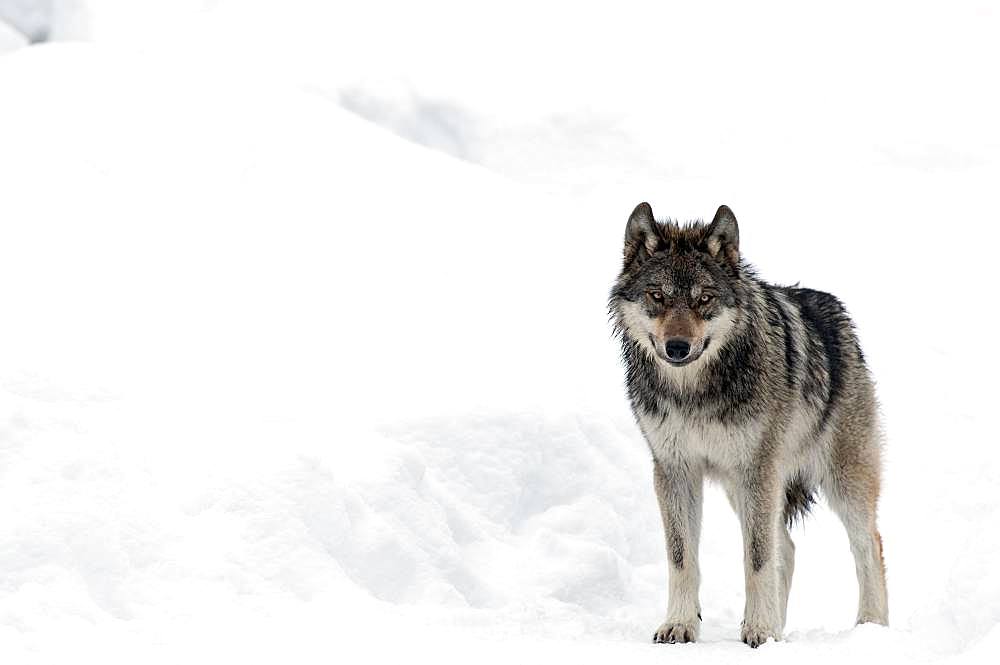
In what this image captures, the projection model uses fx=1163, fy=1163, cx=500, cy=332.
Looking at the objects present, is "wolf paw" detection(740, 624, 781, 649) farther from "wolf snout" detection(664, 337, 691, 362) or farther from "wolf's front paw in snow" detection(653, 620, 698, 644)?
"wolf snout" detection(664, 337, 691, 362)

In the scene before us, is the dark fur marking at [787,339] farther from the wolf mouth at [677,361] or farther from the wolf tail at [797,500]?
the wolf tail at [797,500]

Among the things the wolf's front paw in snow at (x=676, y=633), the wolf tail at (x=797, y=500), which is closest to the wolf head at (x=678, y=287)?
the wolf's front paw in snow at (x=676, y=633)

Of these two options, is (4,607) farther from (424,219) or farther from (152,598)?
(424,219)

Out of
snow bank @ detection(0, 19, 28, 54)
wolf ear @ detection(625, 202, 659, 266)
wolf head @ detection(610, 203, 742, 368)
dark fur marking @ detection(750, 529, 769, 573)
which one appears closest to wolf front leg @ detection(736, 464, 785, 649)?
dark fur marking @ detection(750, 529, 769, 573)

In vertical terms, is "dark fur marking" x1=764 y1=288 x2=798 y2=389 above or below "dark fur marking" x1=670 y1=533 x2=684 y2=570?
above

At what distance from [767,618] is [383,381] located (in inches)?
112

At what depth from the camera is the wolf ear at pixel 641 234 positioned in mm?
5125

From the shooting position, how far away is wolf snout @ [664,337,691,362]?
15.3ft

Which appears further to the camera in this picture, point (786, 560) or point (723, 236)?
point (786, 560)

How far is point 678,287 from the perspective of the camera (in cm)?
488

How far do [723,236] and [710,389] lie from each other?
676 millimetres

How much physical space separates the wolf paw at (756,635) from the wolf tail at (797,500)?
1030mm

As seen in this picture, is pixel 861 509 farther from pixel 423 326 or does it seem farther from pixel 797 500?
pixel 423 326

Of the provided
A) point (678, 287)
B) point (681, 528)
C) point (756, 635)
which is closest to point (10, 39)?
point (678, 287)
